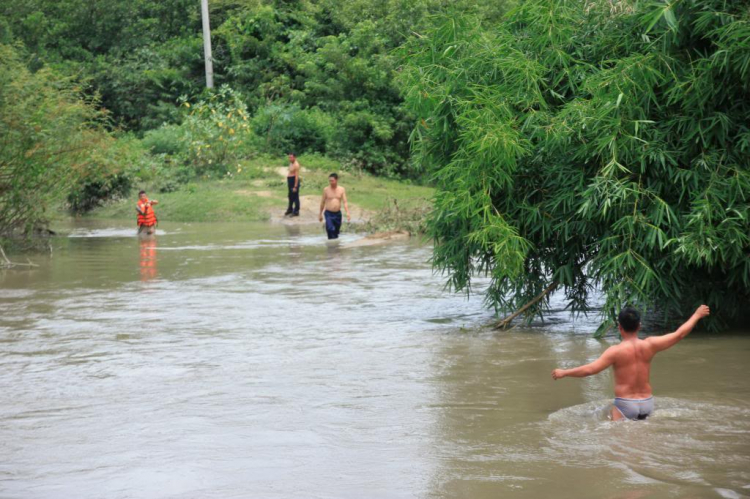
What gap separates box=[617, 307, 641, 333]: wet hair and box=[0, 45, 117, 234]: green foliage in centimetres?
1375

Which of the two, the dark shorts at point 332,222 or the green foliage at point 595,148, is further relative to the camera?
the dark shorts at point 332,222

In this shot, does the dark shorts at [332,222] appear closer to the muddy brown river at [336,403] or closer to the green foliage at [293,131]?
the muddy brown river at [336,403]

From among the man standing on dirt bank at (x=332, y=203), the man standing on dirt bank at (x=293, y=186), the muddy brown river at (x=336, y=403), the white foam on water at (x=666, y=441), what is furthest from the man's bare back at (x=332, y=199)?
the white foam on water at (x=666, y=441)

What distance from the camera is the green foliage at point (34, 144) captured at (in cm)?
1784

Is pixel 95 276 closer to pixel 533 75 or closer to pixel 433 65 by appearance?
pixel 433 65

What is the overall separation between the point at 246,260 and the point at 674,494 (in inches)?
529

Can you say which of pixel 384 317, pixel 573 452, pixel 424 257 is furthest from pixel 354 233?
pixel 573 452

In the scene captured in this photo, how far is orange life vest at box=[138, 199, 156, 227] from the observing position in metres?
23.2

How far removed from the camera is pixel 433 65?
11523 mm

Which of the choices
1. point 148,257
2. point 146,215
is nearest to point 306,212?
point 146,215

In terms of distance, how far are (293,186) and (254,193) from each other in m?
2.95

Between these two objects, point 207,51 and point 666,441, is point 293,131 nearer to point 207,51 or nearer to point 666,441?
point 207,51

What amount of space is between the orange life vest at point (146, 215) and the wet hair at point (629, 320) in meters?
17.8

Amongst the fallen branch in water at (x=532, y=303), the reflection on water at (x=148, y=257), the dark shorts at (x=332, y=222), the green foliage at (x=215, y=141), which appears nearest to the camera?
the fallen branch in water at (x=532, y=303)
